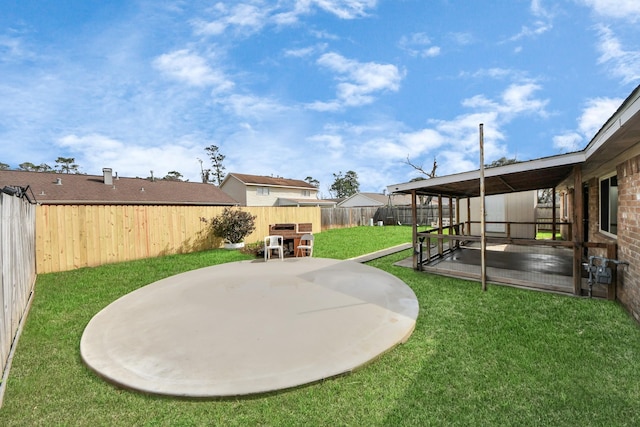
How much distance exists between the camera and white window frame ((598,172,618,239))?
5.38 m

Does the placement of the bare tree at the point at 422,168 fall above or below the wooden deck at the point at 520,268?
above

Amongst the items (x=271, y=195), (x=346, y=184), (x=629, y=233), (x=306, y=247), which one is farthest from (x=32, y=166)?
(x=346, y=184)

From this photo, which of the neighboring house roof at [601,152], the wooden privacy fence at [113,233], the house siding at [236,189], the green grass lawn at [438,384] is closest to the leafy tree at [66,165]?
the house siding at [236,189]

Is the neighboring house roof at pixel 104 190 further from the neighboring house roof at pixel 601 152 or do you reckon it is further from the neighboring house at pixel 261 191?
the neighboring house roof at pixel 601 152

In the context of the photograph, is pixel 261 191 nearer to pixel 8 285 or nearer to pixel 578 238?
pixel 8 285

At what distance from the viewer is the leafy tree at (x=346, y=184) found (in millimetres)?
63906

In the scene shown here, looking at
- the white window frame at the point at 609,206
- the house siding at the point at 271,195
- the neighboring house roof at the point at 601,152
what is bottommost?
the white window frame at the point at 609,206

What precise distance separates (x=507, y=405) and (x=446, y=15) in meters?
10.9

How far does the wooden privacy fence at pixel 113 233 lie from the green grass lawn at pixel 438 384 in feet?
14.2

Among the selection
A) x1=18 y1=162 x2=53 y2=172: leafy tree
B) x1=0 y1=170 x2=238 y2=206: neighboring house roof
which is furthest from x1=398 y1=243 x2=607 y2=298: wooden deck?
x1=18 y1=162 x2=53 y2=172: leafy tree

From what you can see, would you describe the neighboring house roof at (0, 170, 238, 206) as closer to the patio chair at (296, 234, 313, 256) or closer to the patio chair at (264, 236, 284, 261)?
the patio chair at (264, 236, 284, 261)

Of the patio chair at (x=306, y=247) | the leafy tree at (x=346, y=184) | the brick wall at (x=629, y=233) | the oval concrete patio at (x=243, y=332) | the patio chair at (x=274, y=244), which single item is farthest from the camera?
the leafy tree at (x=346, y=184)

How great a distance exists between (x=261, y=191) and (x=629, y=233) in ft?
85.7

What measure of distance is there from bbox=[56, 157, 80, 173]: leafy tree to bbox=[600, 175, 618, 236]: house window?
51405 millimetres
